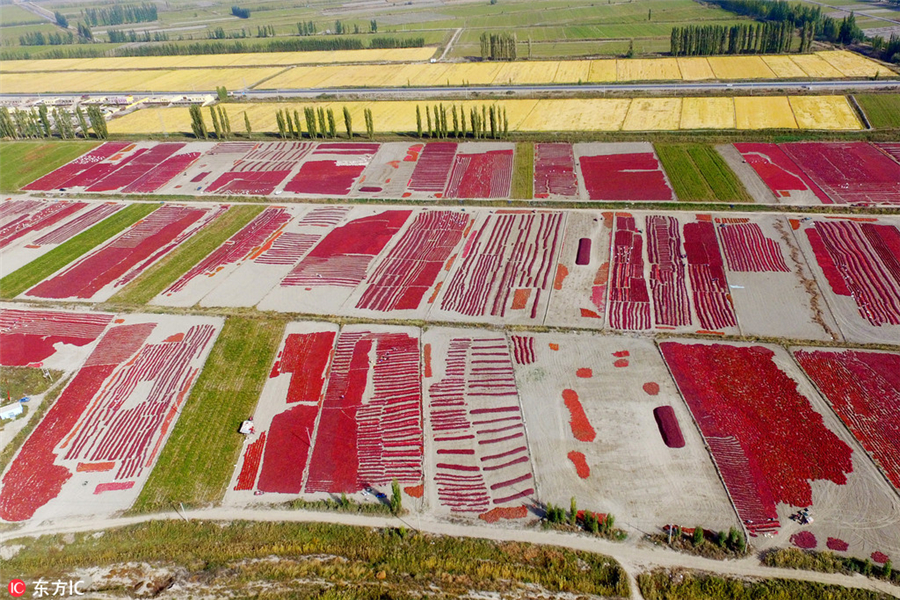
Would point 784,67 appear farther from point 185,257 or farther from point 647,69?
point 185,257

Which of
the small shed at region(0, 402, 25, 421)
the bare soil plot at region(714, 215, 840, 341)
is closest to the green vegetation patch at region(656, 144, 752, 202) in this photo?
the bare soil plot at region(714, 215, 840, 341)

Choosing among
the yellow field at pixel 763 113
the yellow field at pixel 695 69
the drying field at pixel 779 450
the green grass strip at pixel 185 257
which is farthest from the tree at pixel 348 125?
the drying field at pixel 779 450

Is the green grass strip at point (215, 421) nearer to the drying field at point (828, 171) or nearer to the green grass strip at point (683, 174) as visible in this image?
the green grass strip at point (683, 174)

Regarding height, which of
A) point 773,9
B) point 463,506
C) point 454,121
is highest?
point 773,9

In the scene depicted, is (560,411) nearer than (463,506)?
No

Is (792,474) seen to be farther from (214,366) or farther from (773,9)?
(773,9)

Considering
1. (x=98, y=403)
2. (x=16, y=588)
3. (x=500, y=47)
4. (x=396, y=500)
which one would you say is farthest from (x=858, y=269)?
(x=500, y=47)

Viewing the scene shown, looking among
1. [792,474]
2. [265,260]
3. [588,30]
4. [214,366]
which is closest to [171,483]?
[214,366]
